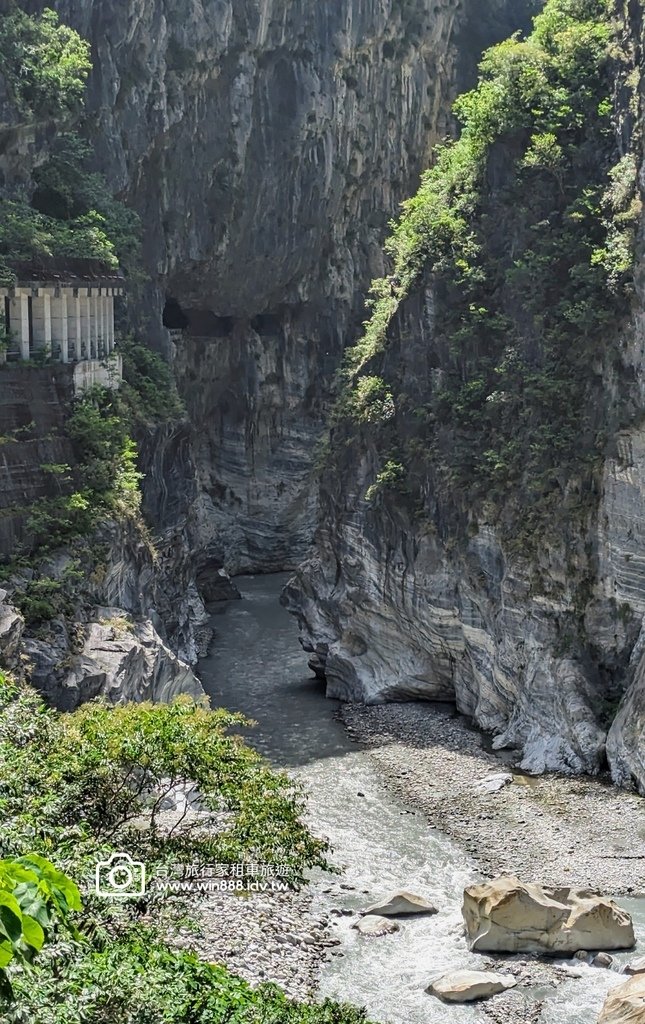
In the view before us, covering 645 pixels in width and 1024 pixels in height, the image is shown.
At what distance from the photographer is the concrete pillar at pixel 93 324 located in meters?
43.7

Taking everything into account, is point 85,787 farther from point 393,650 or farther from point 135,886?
point 393,650

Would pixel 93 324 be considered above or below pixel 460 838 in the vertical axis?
above

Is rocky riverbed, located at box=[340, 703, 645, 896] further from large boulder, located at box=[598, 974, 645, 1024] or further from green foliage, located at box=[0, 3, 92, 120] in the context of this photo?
green foliage, located at box=[0, 3, 92, 120]

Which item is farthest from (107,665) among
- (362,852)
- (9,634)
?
(362,852)

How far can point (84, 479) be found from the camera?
38.8 metres

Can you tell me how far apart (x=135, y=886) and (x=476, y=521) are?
25.1 meters

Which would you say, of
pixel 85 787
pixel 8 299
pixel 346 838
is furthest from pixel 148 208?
pixel 85 787

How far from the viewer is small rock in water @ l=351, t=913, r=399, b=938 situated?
28.6 meters

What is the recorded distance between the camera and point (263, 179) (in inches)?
2350

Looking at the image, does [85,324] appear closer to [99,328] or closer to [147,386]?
[99,328]

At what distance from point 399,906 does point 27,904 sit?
63.2ft

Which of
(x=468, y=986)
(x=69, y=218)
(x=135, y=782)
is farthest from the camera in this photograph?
(x=69, y=218)

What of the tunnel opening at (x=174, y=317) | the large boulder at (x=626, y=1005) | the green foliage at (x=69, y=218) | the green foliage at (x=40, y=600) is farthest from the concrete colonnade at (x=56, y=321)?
the large boulder at (x=626, y=1005)

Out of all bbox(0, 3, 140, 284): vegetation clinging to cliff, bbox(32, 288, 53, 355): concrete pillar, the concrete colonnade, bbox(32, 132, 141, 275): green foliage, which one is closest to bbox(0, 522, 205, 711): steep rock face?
the concrete colonnade
